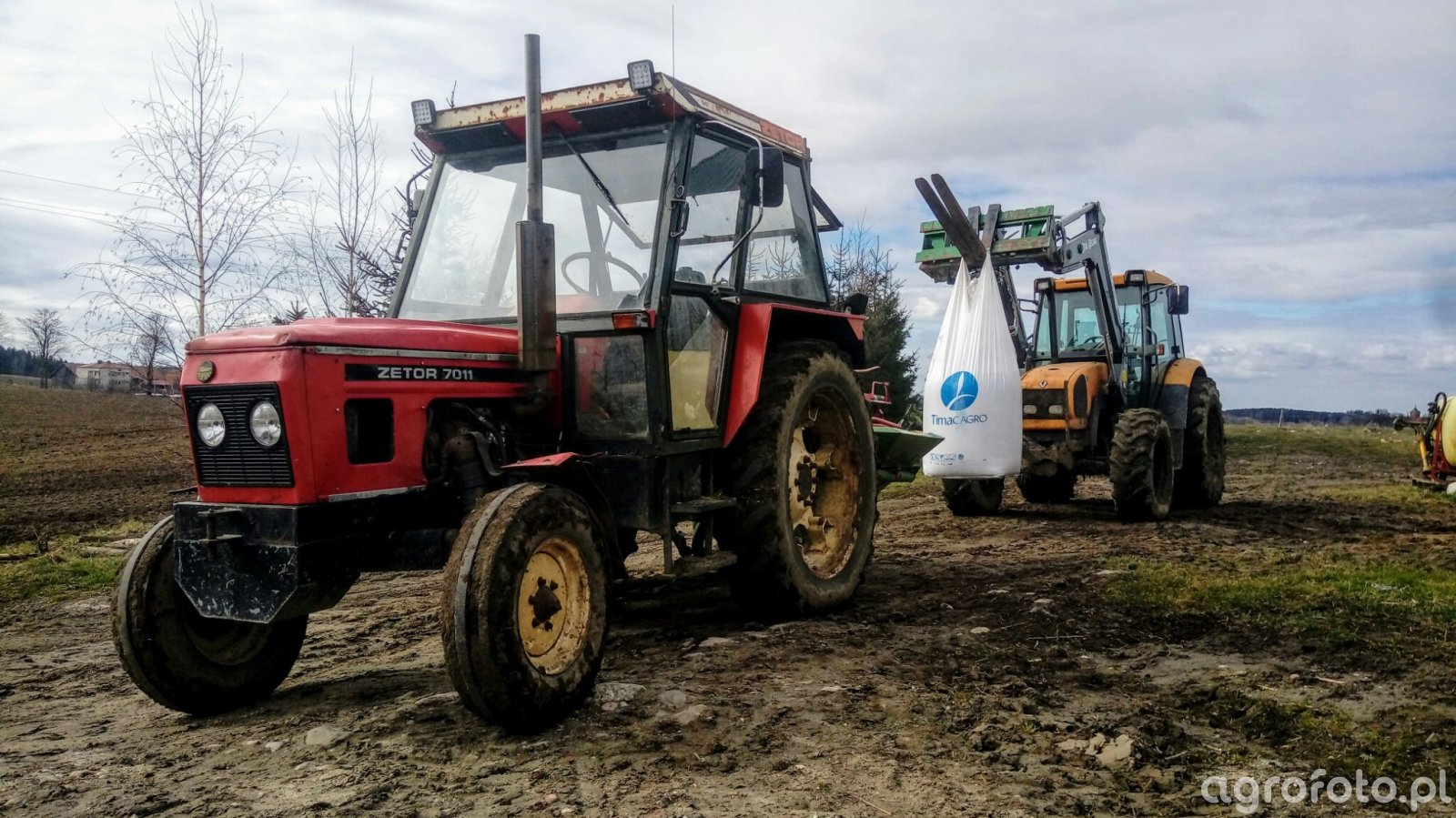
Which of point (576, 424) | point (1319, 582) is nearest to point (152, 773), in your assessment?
point (576, 424)

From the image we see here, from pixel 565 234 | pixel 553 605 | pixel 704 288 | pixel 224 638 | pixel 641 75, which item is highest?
pixel 641 75

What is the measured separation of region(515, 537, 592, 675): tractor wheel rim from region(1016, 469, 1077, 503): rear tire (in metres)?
7.80

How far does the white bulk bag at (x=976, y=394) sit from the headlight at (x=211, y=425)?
213 inches

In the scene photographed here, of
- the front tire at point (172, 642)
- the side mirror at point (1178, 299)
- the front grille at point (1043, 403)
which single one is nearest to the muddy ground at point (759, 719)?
the front tire at point (172, 642)

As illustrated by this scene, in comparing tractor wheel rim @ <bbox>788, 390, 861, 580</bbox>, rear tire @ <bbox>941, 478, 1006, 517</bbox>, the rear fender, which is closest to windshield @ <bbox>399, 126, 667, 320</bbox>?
tractor wheel rim @ <bbox>788, 390, 861, 580</bbox>

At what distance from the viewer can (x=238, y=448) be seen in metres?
3.65

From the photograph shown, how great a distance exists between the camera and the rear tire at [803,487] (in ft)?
16.4

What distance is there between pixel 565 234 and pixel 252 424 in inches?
67.1

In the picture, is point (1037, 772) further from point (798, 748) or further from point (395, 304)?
point (395, 304)

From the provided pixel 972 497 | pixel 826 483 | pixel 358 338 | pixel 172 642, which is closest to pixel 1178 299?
pixel 972 497

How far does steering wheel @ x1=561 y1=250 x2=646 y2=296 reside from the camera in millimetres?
4664

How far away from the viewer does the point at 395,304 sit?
4766 mm

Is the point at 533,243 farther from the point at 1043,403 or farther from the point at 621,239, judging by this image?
the point at 1043,403

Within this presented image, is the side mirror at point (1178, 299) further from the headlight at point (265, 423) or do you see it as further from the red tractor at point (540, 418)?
the headlight at point (265, 423)
